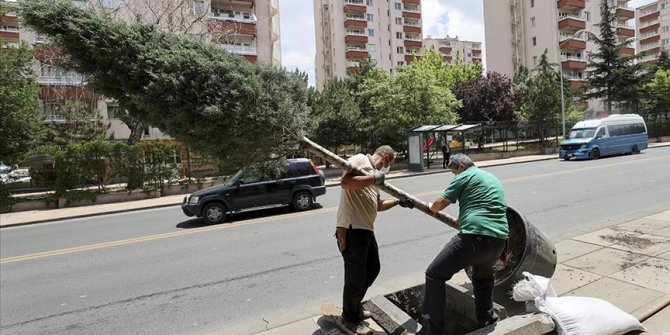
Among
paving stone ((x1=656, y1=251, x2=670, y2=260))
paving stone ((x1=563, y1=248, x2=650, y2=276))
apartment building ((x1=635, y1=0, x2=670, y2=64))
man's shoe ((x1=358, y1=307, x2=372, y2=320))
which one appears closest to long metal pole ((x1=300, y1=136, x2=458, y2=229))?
man's shoe ((x1=358, y1=307, x2=372, y2=320))

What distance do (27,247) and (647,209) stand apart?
1453cm

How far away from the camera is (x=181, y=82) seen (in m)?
2.96

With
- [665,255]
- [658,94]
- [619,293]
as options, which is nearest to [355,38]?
[658,94]

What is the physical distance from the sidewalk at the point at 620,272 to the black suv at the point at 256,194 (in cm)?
653

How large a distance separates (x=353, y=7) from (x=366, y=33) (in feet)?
15.5

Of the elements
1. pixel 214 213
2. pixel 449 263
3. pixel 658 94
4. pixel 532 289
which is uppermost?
pixel 658 94

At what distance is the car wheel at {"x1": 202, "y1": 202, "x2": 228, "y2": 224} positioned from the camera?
11.1m

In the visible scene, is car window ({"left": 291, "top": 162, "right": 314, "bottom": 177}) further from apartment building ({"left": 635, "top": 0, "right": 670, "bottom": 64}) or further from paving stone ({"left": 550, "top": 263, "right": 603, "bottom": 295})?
apartment building ({"left": 635, "top": 0, "right": 670, "bottom": 64})

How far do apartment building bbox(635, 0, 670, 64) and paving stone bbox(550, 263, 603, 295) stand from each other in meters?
93.0

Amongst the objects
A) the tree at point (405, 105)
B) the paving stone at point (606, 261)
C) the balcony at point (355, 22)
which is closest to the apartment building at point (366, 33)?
the balcony at point (355, 22)

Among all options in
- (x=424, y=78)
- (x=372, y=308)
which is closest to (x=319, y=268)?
(x=372, y=308)

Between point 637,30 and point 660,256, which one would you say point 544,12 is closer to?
point 637,30

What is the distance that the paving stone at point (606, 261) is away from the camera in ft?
16.9

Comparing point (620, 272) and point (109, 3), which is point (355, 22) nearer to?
Result: point (109, 3)
